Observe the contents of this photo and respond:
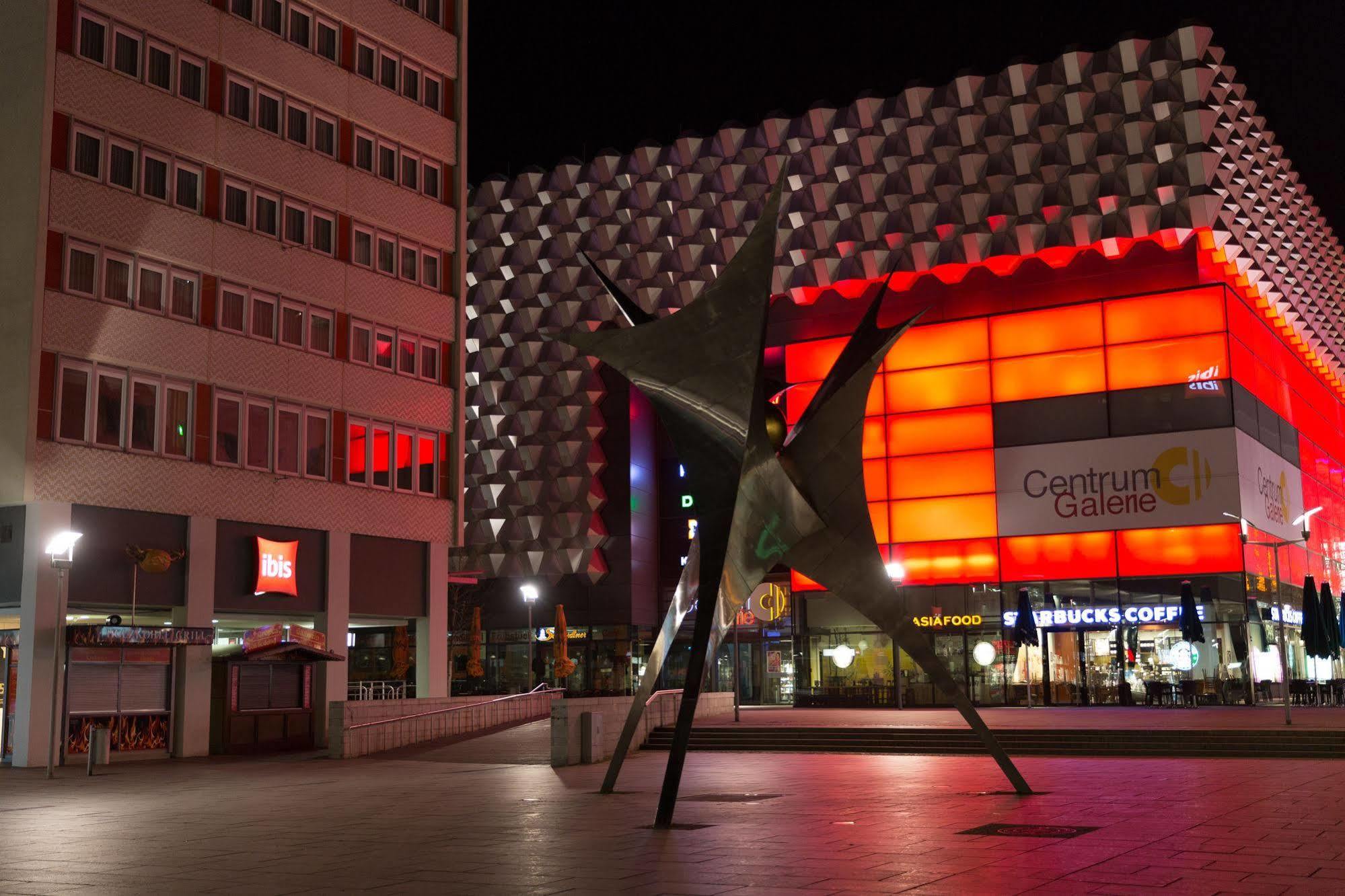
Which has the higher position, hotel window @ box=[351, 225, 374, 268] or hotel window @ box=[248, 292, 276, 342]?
hotel window @ box=[351, 225, 374, 268]

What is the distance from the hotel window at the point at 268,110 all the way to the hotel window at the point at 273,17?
1900mm

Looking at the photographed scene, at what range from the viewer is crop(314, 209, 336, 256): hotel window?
41.5 metres

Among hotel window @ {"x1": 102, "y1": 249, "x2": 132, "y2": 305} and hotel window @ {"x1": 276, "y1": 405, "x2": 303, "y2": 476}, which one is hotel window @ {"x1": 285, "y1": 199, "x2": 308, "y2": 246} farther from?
hotel window @ {"x1": 102, "y1": 249, "x2": 132, "y2": 305}

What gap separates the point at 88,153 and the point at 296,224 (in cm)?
707

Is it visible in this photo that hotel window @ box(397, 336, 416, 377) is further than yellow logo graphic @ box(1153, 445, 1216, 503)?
No

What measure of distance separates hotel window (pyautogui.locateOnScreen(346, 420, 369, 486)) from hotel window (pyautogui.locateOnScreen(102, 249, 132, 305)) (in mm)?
8468


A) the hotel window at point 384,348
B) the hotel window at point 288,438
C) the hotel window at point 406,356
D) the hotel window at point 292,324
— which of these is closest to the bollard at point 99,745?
the hotel window at point 288,438

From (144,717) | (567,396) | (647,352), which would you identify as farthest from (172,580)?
(567,396)

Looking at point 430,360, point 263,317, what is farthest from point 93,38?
point 430,360

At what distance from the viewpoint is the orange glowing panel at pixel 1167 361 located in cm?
4688

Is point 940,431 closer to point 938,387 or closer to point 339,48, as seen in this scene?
point 938,387

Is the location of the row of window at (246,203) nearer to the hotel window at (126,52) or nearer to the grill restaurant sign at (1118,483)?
the hotel window at (126,52)

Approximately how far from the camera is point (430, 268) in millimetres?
45719

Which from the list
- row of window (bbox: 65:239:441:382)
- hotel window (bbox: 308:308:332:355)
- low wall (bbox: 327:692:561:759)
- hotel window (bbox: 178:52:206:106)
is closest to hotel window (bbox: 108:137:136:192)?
row of window (bbox: 65:239:441:382)
